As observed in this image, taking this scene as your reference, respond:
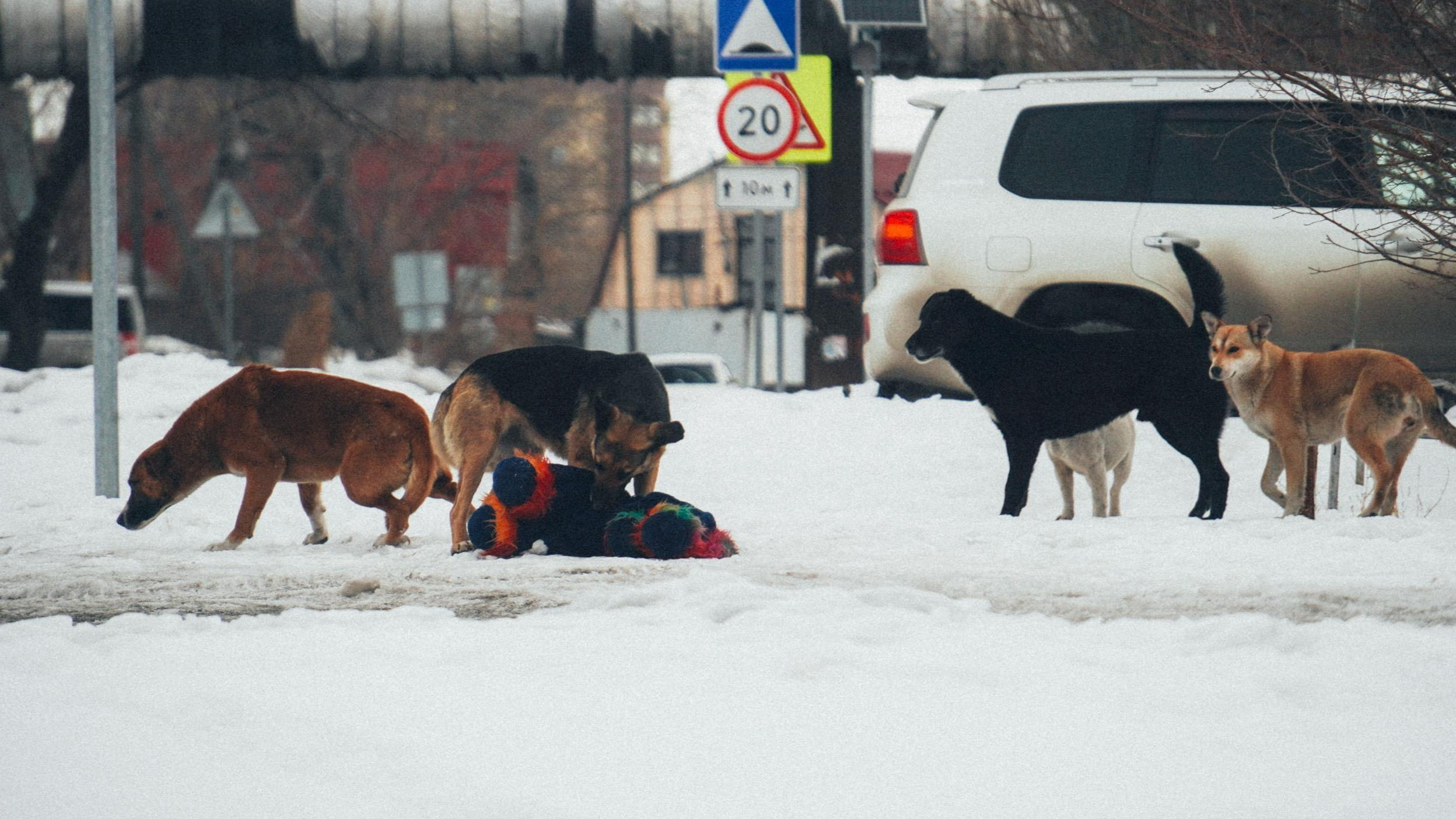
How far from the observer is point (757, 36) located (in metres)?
9.77

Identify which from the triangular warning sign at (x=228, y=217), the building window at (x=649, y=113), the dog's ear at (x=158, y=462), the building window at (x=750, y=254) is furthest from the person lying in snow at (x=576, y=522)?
the building window at (x=649, y=113)

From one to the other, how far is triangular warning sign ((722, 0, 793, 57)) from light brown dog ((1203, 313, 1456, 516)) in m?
3.94

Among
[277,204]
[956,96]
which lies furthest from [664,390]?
[277,204]

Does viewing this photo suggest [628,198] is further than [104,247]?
Yes

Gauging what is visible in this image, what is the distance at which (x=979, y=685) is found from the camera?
3.58m

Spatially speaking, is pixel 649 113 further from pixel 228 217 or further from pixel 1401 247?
pixel 1401 247

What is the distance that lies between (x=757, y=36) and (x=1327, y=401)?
179 inches

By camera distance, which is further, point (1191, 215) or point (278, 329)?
point (278, 329)

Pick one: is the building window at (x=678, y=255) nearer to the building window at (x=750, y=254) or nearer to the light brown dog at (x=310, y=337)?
the building window at (x=750, y=254)

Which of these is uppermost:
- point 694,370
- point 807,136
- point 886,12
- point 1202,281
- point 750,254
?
point 886,12

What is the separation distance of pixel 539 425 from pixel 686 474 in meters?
2.66

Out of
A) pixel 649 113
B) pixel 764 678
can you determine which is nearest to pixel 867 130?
pixel 764 678

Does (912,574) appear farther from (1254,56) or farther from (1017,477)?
(1254,56)

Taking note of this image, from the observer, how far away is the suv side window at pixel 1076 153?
8.19 m
